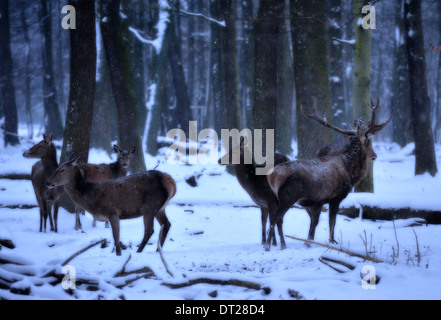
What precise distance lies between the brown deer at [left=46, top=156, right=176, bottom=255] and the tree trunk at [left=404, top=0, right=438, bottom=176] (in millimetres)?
8745

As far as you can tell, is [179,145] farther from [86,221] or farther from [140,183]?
[140,183]

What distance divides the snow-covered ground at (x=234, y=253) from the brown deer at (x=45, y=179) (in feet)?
1.25

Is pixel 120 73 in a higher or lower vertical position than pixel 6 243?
higher

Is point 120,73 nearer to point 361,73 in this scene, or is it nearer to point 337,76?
point 361,73

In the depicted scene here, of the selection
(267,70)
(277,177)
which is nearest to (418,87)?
(267,70)

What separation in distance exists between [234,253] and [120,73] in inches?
279

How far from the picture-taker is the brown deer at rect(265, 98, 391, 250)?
242 inches

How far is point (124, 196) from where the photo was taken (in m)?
6.08

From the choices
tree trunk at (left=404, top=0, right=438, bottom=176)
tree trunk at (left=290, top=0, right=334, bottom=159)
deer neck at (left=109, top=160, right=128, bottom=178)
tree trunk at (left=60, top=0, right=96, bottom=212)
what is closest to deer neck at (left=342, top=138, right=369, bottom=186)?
tree trunk at (left=290, top=0, right=334, bottom=159)

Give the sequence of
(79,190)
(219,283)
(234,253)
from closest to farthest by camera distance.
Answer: (219,283), (234,253), (79,190)

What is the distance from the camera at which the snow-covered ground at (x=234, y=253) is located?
379 cm

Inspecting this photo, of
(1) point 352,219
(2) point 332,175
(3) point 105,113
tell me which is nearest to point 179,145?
(3) point 105,113

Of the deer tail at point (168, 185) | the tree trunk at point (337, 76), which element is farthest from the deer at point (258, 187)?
the tree trunk at point (337, 76)
